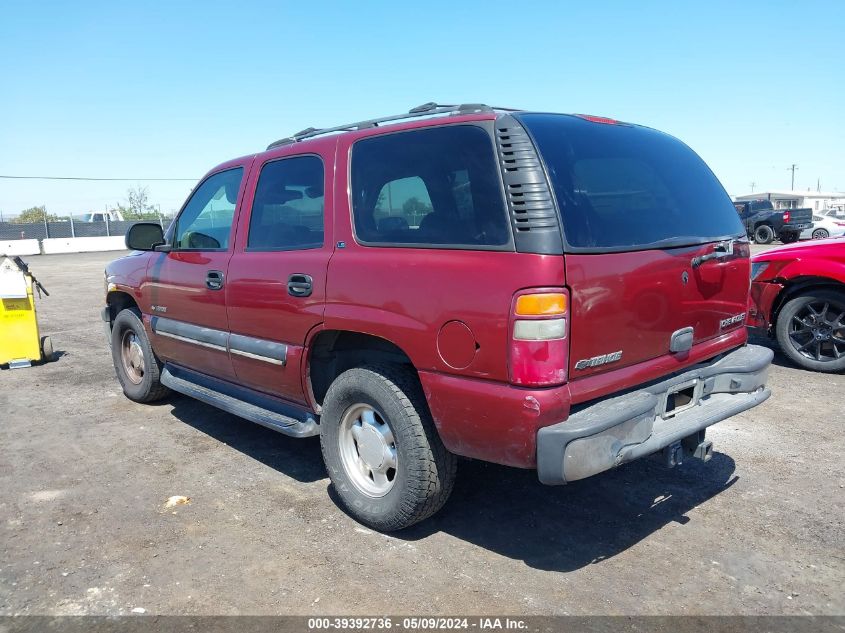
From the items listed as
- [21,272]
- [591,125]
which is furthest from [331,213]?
[21,272]

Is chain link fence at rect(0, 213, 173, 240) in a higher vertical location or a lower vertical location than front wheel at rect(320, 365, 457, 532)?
higher

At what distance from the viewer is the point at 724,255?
3.34m

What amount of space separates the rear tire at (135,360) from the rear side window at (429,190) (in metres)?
2.88

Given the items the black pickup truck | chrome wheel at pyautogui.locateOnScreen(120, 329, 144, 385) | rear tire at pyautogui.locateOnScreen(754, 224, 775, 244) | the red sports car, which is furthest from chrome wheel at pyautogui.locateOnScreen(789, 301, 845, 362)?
rear tire at pyautogui.locateOnScreen(754, 224, 775, 244)

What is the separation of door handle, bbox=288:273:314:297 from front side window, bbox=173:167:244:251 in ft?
2.96

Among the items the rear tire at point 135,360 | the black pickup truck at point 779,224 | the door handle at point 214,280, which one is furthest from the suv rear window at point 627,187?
the black pickup truck at point 779,224

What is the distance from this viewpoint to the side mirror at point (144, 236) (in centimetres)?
489

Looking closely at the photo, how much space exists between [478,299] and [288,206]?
172 centimetres

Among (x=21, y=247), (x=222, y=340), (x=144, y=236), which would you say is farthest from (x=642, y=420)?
(x=21, y=247)

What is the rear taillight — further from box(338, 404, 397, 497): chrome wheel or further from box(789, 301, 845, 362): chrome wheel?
box(789, 301, 845, 362): chrome wheel

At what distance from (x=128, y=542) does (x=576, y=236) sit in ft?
8.80

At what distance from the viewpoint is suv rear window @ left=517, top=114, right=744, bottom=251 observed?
281 cm

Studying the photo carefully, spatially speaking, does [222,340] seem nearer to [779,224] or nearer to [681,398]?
[681,398]

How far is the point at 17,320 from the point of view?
7.49m
